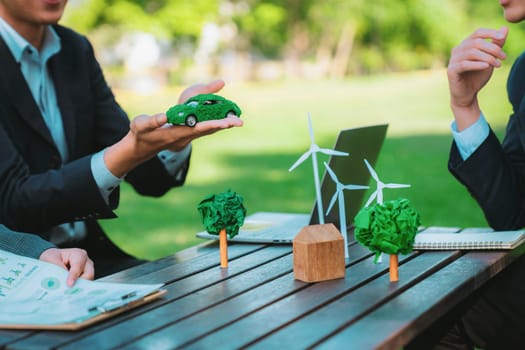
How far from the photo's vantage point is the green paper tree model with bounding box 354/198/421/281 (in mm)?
1744

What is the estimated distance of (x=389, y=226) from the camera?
1.74 m

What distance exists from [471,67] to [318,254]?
77cm

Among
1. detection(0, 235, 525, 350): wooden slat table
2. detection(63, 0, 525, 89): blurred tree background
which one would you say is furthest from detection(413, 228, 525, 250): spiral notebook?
detection(63, 0, 525, 89): blurred tree background

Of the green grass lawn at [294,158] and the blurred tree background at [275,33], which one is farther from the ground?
the blurred tree background at [275,33]

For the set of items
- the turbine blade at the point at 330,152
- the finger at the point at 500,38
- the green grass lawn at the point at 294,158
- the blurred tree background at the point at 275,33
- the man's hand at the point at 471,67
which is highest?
the blurred tree background at the point at 275,33

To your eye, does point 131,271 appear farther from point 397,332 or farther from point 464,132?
point 464,132

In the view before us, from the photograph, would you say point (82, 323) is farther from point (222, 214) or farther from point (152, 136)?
point (152, 136)

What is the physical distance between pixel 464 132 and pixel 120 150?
99 centimetres

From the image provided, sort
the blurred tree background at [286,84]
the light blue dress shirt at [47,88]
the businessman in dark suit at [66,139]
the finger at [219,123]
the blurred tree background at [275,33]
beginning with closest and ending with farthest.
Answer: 1. the finger at [219,123]
2. the businessman in dark suit at [66,139]
3. the light blue dress shirt at [47,88]
4. the blurred tree background at [286,84]
5. the blurred tree background at [275,33]

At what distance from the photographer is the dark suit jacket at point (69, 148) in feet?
7.93

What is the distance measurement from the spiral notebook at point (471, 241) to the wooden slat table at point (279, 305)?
0.02 metres

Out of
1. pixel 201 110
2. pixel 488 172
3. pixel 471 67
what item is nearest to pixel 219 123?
pixel 201 110

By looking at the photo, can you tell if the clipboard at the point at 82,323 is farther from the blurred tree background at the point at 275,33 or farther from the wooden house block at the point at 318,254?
the blurred tree background at the point at 275,33

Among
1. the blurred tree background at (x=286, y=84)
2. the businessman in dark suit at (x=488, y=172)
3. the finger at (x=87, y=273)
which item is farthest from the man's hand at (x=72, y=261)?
the blurred tree background at (x=286, y=84)
